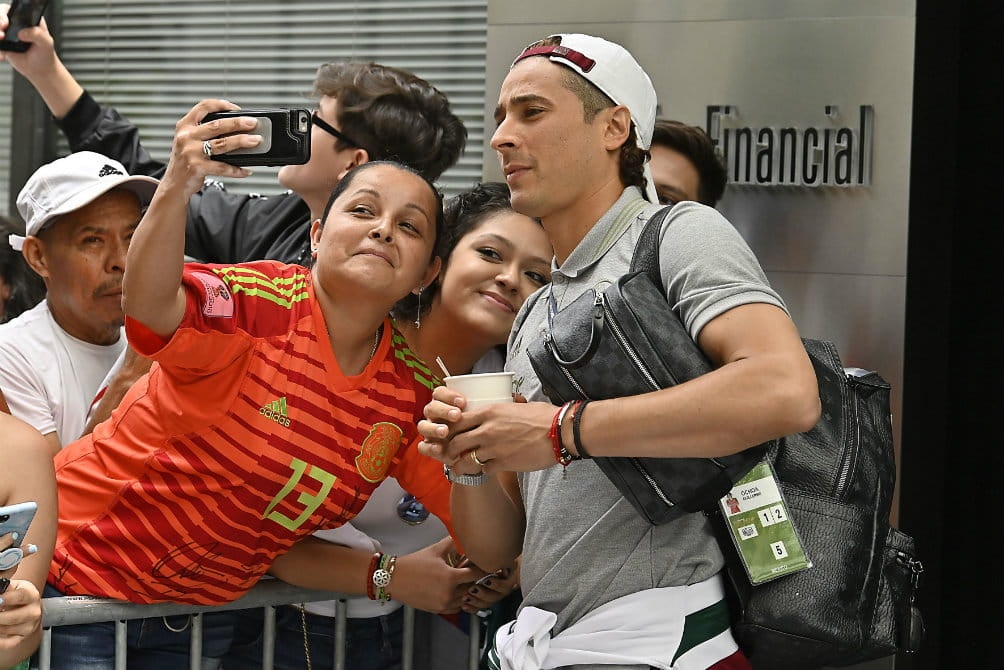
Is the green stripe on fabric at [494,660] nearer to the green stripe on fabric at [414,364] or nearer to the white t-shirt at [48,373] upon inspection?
the green stripe on fabric at [414,364]

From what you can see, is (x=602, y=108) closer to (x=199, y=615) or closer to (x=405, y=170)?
(x=405, y=170)

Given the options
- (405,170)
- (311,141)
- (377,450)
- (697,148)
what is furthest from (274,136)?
(697,148)

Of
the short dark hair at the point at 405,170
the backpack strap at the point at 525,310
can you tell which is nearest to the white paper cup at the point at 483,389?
the backpack strap at the point at 525,310

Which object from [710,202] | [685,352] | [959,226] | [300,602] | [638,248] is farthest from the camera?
[959,226]

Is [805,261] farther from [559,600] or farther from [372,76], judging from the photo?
[559,600]

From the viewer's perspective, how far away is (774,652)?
2217mm

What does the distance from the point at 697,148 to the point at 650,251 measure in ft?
4.67

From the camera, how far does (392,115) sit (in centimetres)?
361

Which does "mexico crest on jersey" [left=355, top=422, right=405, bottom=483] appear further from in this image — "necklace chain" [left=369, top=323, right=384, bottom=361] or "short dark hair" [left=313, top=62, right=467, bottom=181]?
"short dark hair" [left=313, top=62, right=467, bottom=181]

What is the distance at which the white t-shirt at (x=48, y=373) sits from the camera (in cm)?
311

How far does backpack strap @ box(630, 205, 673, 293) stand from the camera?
2127mm

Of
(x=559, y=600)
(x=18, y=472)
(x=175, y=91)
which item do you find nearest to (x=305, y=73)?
(x=175, y=91)

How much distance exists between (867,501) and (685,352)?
1.79 feet

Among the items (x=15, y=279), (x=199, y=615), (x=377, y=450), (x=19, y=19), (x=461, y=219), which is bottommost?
(x=199, y=615)
